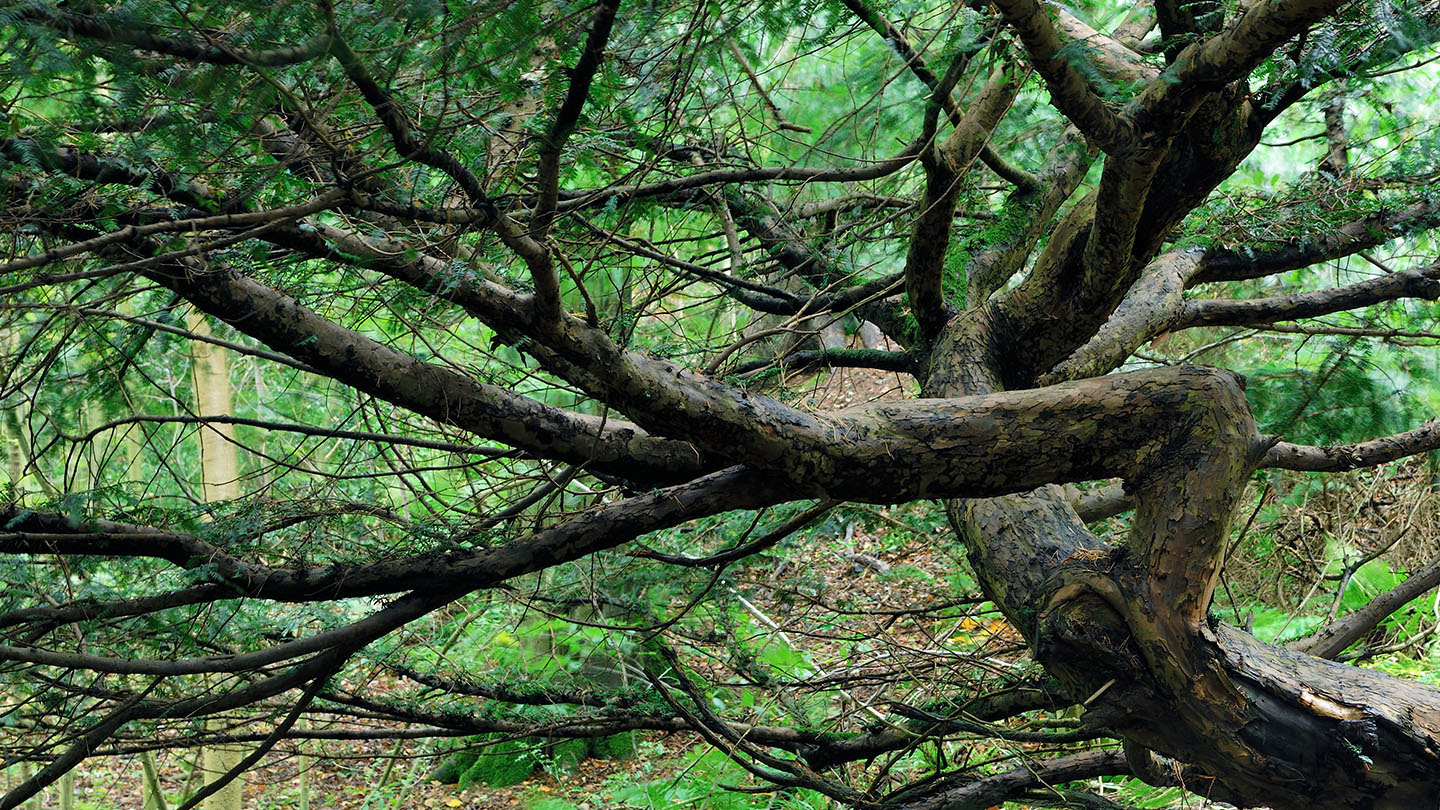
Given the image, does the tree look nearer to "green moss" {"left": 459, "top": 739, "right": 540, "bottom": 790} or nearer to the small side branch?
the small side branch

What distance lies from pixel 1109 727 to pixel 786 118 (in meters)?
A: 3.55

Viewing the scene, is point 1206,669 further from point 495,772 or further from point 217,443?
point 495,772

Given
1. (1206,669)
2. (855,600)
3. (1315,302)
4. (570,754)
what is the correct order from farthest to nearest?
(570,754), (855,600), (1315,302), (1206,669)

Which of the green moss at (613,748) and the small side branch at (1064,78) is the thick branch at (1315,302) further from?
the green moss at (613,748)

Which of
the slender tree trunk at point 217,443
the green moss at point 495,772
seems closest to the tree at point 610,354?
the slender tree trunk at point 217,443

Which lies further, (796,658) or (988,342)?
(796,658)

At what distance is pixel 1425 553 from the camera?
7.14 metres

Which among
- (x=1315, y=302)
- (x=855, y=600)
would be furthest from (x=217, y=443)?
(x=1315, y=302)

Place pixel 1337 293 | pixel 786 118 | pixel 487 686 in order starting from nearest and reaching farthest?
pixel 487 686, pixel 1337 293, pixel 786 118

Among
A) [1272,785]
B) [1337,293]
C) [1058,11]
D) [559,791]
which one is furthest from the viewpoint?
[559,791]

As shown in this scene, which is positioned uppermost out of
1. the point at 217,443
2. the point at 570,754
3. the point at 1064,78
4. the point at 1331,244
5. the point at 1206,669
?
the point at 217,443

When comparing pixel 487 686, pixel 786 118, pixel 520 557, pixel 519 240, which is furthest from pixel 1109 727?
pixel 786 118

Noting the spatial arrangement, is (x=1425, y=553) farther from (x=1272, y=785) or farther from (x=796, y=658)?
(x=1272, y=785)

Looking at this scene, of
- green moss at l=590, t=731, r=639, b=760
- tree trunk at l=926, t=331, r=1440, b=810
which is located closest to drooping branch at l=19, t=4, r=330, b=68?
tree trunk at l=926, t=331, r=1440, b=810
